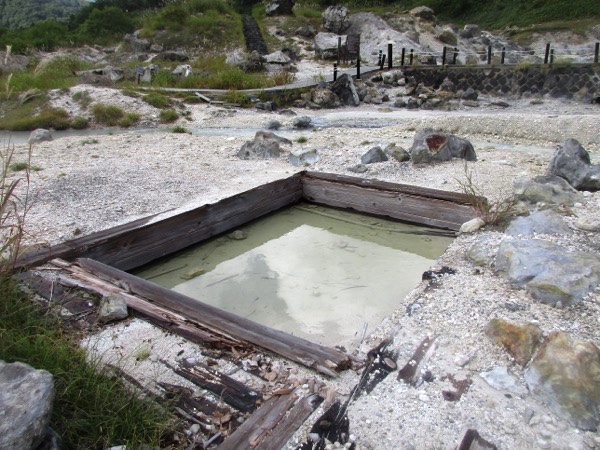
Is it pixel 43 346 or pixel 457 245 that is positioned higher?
pixel 43 346

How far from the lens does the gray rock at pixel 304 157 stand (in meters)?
7.16

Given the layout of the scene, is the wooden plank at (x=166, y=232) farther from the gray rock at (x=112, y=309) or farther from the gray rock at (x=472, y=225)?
the gray rock at (x=472, y=225)

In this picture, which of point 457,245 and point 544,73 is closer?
point 457,245

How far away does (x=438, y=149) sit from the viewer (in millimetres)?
6801

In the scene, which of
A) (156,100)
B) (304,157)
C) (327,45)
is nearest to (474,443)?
(304,157)

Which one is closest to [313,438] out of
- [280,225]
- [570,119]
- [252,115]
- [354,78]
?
[280,225]

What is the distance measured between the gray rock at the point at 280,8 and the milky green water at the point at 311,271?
2745 cm

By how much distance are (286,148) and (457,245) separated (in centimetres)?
432

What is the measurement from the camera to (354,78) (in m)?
17.5

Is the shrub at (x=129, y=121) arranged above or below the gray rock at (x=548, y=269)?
below

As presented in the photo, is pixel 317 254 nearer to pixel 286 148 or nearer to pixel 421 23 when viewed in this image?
pixel 286 148

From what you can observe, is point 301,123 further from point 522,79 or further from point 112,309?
point 522,79

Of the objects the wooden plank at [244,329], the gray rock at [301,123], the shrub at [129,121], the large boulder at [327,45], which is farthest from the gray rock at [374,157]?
the large boulder at [327,45]

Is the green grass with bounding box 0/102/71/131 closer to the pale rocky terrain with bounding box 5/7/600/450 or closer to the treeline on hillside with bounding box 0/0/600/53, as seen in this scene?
the pale rocky terrain with bounding box 5/7/600/450
